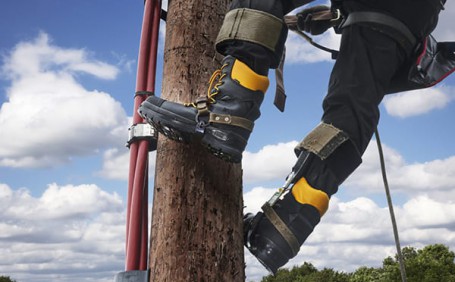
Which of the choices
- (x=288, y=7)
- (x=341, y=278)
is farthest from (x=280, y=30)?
(x=341, y=278)

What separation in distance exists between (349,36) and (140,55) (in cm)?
123

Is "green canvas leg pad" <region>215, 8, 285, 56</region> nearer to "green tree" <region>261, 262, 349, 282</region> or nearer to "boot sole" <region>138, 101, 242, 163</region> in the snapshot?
"boot sole" <region>138, 101, 242, 163</region>

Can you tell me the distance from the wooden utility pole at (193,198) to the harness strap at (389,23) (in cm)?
72

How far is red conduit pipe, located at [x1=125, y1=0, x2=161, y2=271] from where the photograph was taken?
283cm

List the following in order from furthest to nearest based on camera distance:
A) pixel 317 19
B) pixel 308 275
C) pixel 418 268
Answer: pixel 308 275
pixel 418 268
pixel 317 19

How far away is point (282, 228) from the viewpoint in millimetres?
2539

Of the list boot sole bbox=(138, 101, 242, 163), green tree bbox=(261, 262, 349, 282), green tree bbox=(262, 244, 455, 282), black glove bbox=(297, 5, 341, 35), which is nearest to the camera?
boot sole bbox=(138, 101, 242, 163)

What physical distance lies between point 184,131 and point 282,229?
0.64 m

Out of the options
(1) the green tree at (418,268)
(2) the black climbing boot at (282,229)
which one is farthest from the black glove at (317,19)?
(1) the green tree at (418,268)

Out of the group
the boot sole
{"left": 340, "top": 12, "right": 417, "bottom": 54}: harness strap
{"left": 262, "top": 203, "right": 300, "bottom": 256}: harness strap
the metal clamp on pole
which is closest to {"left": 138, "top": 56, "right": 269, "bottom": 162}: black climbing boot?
the boot sole

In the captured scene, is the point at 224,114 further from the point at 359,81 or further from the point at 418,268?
the point at 418,268

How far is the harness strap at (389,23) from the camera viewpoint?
276 cm

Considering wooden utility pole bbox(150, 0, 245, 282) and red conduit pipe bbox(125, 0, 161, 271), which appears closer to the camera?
wooden utility pole bbox(150, 0, 245, 282)

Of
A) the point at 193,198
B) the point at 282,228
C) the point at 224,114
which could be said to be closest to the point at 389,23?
the point at 224,114
